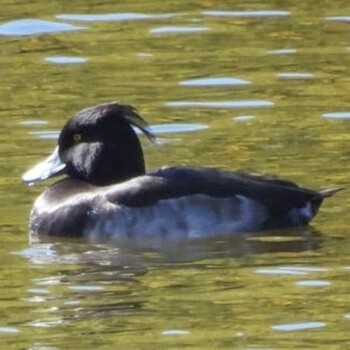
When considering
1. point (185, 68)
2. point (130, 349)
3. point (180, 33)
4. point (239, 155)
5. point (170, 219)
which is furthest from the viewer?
point (180, 33)

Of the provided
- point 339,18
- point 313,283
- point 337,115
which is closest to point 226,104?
point 337,115

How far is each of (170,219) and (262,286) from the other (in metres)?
1.78

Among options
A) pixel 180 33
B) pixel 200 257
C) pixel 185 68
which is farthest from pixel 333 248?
pixel 180 33

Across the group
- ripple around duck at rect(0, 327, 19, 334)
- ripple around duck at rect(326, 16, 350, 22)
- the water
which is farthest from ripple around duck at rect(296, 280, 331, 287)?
ripple around duck at rect(326, 16, 350, 22)

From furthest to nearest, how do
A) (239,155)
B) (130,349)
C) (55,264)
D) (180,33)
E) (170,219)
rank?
(180,33) < (239,155) < (170,219) < (55,264) < (130,349)

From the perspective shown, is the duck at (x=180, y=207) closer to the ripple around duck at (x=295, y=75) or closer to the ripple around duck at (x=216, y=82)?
the ripple around duck at (x=216, y=82)

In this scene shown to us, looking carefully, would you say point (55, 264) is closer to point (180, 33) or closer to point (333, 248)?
point (333, 248)

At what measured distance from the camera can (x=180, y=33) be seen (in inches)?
736

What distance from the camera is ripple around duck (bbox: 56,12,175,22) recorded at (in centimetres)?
1941

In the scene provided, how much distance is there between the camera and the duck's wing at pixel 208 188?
1271cm

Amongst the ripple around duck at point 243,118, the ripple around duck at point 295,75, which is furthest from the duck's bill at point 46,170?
the ripple around duck at point 295,75

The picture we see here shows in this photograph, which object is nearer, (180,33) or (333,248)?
(333,248)

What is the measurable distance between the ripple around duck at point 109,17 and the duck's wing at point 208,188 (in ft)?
21.7

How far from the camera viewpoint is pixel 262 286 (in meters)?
11.1
